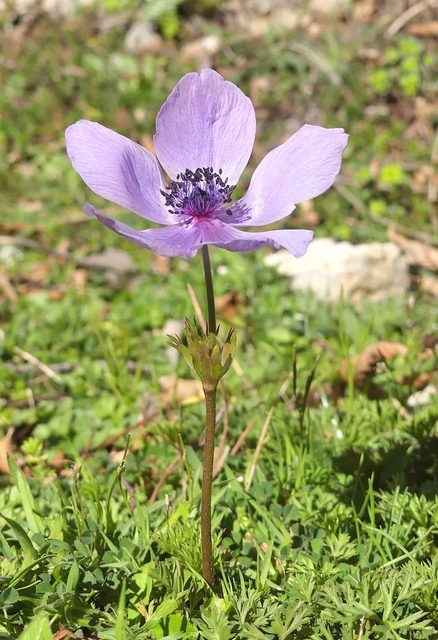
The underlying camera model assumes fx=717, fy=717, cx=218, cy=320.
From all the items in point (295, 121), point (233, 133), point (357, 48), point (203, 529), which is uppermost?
point (357, 48)

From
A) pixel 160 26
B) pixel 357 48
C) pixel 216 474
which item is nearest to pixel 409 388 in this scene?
pixel 216 474

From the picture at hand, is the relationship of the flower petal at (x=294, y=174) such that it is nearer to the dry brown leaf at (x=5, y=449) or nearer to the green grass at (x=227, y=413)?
the green grass at (x=227, y=413)

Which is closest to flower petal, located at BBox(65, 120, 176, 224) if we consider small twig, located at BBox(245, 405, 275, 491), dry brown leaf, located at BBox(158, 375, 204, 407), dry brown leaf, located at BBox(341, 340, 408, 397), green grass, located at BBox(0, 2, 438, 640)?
green grass, located at BBox(0, 2, 438, 640)

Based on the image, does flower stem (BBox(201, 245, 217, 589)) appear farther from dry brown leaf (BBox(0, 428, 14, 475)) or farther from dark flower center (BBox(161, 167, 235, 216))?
dry brown leaf (BBox(0, 428, 14, 475))

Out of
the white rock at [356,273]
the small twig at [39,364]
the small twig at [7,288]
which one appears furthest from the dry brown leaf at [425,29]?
the small twig at [39,364]

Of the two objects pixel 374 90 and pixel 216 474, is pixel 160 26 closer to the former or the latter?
pixel 374 90

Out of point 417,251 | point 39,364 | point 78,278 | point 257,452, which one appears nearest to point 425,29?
point 417,251

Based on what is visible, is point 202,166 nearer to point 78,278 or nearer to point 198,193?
point 198,193
